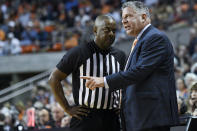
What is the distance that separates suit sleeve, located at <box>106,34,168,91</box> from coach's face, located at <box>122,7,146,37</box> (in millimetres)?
193

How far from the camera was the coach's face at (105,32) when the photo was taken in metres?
4.20

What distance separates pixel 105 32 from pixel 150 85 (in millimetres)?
925

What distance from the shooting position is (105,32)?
13.8 feet

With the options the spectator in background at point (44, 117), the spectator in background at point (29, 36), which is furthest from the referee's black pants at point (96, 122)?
the spectator in background at point (29, 36)

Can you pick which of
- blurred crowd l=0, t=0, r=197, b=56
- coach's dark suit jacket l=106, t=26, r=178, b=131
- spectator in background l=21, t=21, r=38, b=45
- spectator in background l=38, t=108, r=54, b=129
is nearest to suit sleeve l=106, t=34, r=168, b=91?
coach's dark suit jacket l=106, t=26, r=178, b=131

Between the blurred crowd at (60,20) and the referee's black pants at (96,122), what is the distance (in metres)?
9.21

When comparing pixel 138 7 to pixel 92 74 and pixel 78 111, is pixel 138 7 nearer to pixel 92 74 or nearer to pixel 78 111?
pixel 92 74

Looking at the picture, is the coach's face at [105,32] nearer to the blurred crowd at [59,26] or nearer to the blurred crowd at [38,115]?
the blurred crowd at [38,115]

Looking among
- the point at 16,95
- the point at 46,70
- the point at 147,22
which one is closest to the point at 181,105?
the point at 147,22

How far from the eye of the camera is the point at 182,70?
10047 millimetres

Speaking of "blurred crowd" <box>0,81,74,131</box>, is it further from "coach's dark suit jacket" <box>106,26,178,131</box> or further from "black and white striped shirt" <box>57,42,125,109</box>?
"coach's dark suit jacket" <box>106,26,178,131</box>

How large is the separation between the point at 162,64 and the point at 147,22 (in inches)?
17.1

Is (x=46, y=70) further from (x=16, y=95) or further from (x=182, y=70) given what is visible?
(x=182, y=70)

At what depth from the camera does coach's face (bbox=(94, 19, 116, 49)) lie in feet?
13.8
